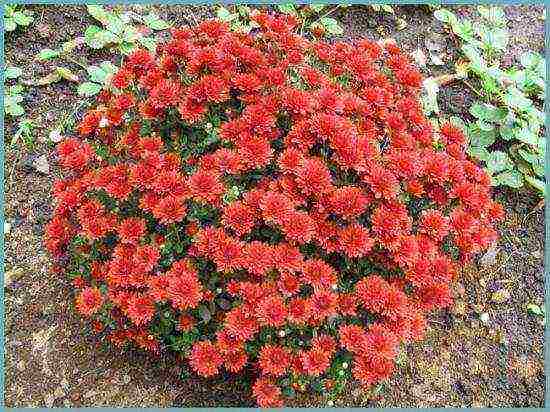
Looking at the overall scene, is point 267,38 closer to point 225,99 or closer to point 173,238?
point 225,99

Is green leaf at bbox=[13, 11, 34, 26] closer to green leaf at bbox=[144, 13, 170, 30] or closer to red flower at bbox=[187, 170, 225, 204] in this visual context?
green leaf at bbox=[144, 13, 170, 30]

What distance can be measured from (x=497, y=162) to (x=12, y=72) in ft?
8.34

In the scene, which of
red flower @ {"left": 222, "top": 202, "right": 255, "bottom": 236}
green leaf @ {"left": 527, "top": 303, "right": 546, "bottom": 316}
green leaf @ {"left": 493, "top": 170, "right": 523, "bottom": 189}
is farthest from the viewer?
green leaf @ {"left": 493, "top": 170, "right": 523, "bottom": 189}

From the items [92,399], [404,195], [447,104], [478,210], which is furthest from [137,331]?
[447,104]

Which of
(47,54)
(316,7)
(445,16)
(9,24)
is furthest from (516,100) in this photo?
(9,24)

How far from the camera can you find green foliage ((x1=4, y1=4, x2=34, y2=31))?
4074mm

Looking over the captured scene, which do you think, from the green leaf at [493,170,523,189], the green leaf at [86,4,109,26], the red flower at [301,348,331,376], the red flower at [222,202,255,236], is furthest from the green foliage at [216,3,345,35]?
the red flower at [301,348,331,376]

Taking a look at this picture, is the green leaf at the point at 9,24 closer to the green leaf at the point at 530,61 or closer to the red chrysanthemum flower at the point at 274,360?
the red chrysanthemum flower at the point at 274,360

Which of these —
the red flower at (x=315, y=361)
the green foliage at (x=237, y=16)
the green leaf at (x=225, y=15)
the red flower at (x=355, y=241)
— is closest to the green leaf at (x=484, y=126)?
the green foliage at (x=237, y=16)

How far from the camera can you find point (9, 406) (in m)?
2.89

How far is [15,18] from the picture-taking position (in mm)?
4102

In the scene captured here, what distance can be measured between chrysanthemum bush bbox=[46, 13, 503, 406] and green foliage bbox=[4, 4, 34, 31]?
1310 mm

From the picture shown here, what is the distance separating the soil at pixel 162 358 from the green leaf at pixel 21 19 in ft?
0.23

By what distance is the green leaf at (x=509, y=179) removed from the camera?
12.2ft
